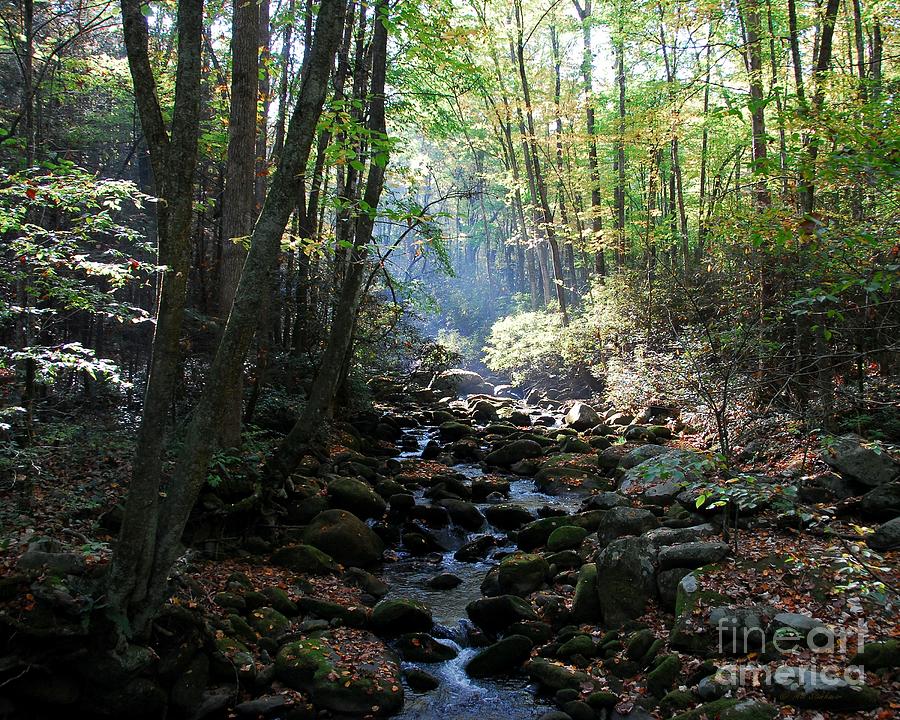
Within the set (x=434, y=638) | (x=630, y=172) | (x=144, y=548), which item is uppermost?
(x=630, y=172)

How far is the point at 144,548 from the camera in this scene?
4465 mm

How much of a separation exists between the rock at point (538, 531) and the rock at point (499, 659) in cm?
288

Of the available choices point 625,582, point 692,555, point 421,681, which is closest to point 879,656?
point 692,555

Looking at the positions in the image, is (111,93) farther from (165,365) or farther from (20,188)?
(165,365)

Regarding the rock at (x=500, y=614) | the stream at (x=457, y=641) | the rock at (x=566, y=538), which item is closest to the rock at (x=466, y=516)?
the stream at (x=457, y=641)

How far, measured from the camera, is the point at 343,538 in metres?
7.95

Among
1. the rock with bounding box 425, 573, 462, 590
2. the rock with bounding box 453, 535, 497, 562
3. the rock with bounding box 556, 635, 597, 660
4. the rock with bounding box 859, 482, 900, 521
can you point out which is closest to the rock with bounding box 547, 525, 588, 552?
the rock with bounding box 453, 535, 497, 562

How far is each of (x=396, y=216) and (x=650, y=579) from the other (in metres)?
4.75

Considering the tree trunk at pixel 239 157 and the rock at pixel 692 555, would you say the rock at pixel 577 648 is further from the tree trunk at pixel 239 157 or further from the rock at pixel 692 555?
the tree trunk at pixel 239 157

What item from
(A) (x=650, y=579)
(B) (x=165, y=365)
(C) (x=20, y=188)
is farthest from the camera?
(A) (x=650, y=579)

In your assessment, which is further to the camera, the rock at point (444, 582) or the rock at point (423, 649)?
the rock at point (444, 582)

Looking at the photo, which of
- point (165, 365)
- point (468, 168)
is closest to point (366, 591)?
point (165, 365)

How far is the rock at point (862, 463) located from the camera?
7.12 m

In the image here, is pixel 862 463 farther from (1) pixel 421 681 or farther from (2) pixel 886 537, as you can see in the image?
(1) pixel 421 681
